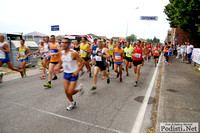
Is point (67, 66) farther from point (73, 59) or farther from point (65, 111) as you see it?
point (65, 111)

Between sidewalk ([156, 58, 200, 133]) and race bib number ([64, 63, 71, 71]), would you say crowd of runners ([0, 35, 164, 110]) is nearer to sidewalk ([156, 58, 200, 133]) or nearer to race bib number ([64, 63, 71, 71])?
race bib number ([64, 63, 71, 71])

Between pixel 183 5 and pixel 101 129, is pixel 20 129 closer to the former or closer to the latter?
pixel 101 129

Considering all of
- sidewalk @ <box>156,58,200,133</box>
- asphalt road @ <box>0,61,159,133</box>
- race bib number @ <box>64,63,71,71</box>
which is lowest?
asphalt road @ <box>0,61,159,133</box>

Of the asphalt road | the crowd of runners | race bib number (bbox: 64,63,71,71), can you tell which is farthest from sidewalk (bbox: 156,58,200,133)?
race bib number (bbox: 64,63,71,71)

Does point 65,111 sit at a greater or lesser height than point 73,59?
lesser

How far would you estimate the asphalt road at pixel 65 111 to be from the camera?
11.0 feet

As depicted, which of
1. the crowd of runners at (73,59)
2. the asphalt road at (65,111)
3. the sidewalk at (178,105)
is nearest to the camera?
the asphalt road at (65,111)

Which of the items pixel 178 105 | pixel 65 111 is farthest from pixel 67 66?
pixel 178 105

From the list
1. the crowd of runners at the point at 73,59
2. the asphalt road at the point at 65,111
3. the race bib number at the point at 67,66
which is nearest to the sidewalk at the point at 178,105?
the asphalt road at the point at 65,111

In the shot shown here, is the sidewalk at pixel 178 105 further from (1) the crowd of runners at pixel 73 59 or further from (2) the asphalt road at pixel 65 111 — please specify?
(1) the crowd of runners at pixel 73 59

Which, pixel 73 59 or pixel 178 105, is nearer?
pixel 73 59

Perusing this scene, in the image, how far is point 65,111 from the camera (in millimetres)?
4191

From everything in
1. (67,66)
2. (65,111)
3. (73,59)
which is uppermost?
(73,59)

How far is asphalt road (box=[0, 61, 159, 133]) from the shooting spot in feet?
11.0
